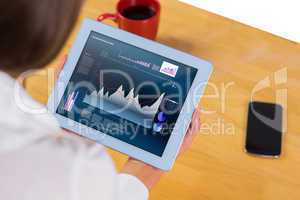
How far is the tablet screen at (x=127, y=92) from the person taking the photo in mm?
789

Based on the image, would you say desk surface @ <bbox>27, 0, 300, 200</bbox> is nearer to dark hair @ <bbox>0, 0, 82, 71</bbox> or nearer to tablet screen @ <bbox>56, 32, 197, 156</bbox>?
tablet screen @ <bbox>56, 32, 197, 156</bbox>

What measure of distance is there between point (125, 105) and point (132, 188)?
0.48 feet

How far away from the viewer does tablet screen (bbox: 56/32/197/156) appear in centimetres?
79

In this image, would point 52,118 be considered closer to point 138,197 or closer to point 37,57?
point 138,197

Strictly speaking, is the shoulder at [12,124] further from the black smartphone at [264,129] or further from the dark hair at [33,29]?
the black smartphone at [264,129]

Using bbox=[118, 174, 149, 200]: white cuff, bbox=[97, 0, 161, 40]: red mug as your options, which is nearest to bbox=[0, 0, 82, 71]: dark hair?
bbox=[118, 174, 149, 200]: white cuff

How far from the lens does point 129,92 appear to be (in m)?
0.81

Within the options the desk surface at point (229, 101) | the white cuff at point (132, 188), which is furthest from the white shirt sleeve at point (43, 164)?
the desk surface at point (229, 101)

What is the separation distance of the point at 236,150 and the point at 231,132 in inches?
1.5

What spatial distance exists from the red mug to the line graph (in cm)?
14

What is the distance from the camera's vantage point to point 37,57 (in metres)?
0.50

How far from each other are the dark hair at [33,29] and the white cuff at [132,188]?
0.27 metres

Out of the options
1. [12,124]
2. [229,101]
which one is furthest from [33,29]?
[229,101]

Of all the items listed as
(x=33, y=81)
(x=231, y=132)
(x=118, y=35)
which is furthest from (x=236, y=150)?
(x=33, y=81)
